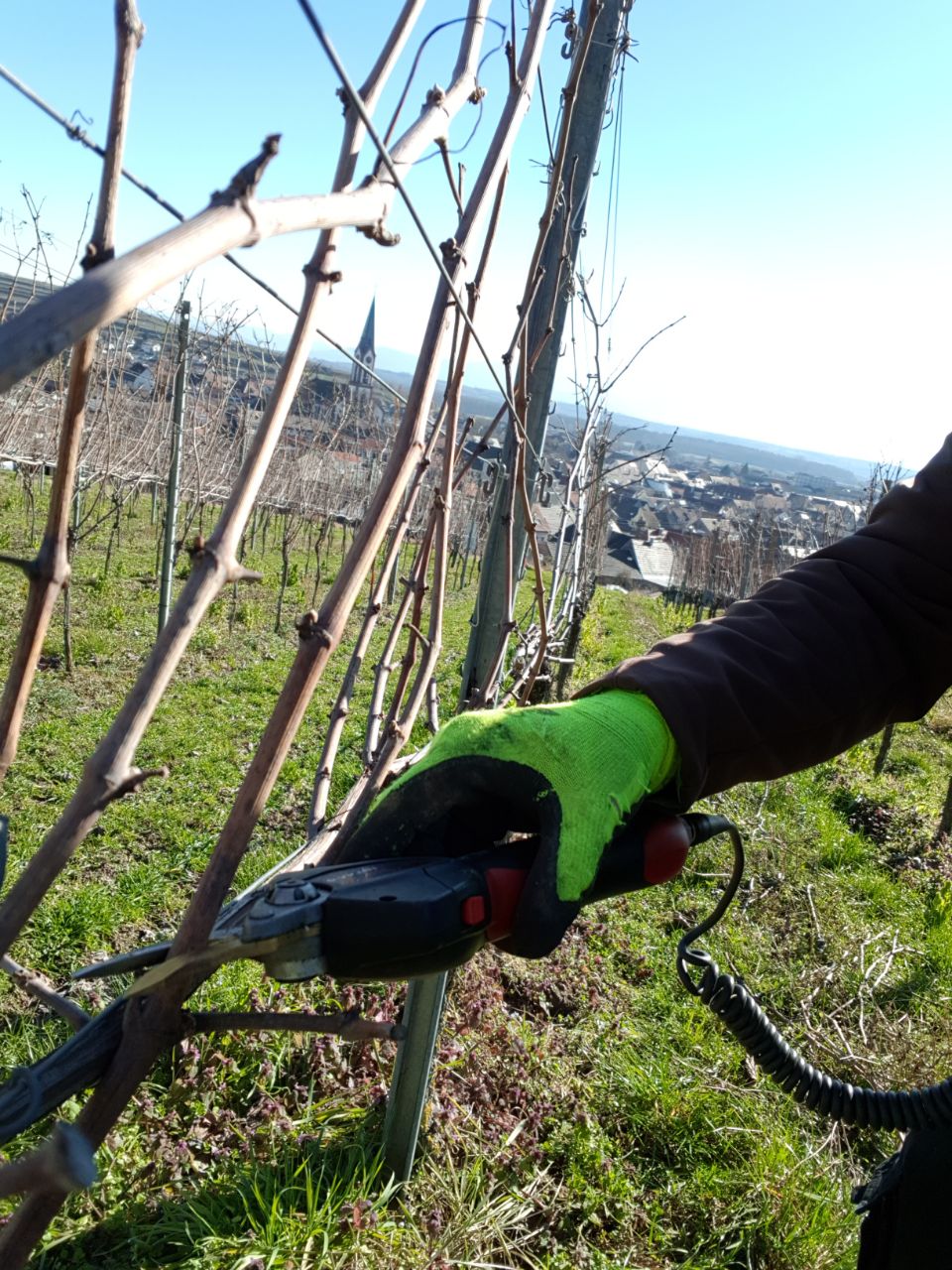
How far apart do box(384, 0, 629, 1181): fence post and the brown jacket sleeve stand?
1.16 m

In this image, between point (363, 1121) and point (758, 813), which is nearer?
point (363, 1121)

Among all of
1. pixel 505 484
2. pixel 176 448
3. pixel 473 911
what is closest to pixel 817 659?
pixel 473 911

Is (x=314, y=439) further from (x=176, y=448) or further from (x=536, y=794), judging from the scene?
(x=536, y=794)

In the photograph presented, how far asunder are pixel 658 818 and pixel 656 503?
232 ft

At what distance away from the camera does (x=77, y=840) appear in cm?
78

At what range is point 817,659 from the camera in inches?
58.2

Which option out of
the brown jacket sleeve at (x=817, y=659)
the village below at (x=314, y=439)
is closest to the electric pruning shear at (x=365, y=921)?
the brown jacket sleeve at (x=817, y=659)

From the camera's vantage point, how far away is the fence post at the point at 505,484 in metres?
2.40

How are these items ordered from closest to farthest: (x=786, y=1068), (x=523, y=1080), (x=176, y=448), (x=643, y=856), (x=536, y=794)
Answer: (x=536, y=794), (x=643, y=856), (x=786, y=1068), (x=523, y=1080), (x=176, y=448)

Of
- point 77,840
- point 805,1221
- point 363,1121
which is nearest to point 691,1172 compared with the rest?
point 805,1221

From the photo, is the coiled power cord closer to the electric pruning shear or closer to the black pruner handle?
the black pruner handle

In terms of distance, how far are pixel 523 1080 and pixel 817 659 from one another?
89.9 inches

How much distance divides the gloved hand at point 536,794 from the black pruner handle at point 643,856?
0.22 feet

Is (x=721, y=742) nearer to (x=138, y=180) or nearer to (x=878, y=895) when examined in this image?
(x=138, y=180)
